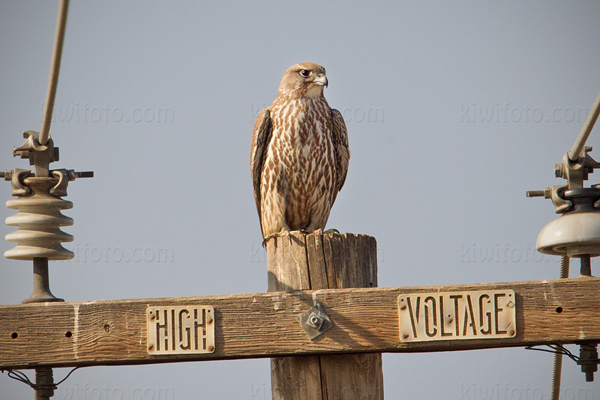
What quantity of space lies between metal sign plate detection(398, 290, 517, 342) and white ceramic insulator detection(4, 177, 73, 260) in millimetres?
1596

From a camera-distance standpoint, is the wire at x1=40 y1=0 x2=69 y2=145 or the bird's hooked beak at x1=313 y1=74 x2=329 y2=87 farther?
the bird's hooked beak at x1=313 y1=74 x2=329 y2=87

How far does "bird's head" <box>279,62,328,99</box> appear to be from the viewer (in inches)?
249

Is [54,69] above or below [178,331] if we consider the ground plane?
above

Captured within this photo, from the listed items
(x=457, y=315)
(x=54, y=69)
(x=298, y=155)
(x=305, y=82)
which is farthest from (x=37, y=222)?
(x=305, y=82)

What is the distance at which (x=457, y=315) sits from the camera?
11.5 feet

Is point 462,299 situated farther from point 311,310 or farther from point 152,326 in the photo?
point 152,326

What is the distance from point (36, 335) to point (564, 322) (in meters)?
2.29

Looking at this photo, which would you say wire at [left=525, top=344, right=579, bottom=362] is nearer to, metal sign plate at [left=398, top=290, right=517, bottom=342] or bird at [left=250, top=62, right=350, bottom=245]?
metal sign plate at [left=398, top=290, right=517, bottom=342]

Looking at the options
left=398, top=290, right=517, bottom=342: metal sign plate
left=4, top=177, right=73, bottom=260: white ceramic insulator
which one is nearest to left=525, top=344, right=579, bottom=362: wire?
left=398, top=290, right=517, bottom=342: metal sign plate

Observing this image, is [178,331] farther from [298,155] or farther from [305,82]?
[305,82]

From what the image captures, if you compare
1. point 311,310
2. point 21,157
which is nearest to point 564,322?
point 311,310

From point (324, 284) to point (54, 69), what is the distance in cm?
147

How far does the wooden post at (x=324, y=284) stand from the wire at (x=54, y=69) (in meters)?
1.14

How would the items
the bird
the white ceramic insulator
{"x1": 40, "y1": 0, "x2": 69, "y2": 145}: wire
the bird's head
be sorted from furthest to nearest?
the bird's head
the bird
the white ceramic insulator
{"x1": 40, "y1": 0, "x2": 69, "y2": 145}: wire
